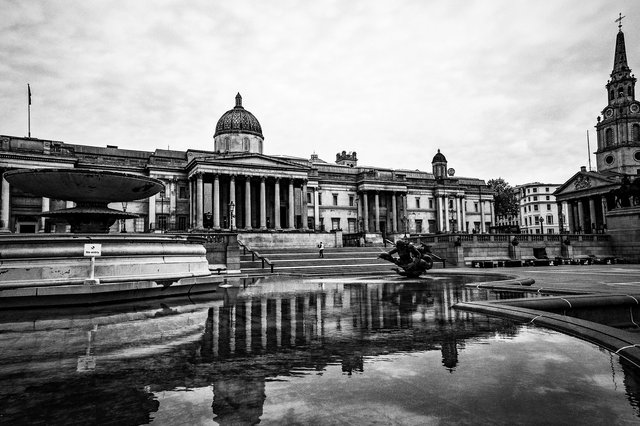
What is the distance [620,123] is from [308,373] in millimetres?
98322

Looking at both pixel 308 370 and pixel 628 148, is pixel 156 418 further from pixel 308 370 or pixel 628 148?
pixel 628 148

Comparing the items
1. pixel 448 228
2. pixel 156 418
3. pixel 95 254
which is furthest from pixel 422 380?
pixel 448 228

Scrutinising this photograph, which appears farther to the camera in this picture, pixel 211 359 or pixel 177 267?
pixel 177 267

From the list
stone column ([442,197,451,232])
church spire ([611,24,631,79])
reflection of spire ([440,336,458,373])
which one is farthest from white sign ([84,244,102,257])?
church spire ([611,24,631,79])

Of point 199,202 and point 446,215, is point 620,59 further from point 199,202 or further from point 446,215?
point 199,202

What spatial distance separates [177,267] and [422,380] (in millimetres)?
10887

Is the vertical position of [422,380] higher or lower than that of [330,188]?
lower

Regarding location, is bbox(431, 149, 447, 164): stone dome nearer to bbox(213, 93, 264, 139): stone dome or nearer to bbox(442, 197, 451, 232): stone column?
bbox(442, 197, 451, 232): stone column

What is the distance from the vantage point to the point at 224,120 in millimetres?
63062

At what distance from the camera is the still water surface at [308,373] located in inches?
135

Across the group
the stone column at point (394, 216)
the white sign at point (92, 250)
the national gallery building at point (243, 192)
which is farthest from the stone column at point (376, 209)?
the white sign at point (92, 250)

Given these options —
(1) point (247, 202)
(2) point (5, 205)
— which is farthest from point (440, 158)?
(2) point (5, 205)

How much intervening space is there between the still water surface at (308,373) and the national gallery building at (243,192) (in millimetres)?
36972

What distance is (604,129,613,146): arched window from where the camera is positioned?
276 ft
